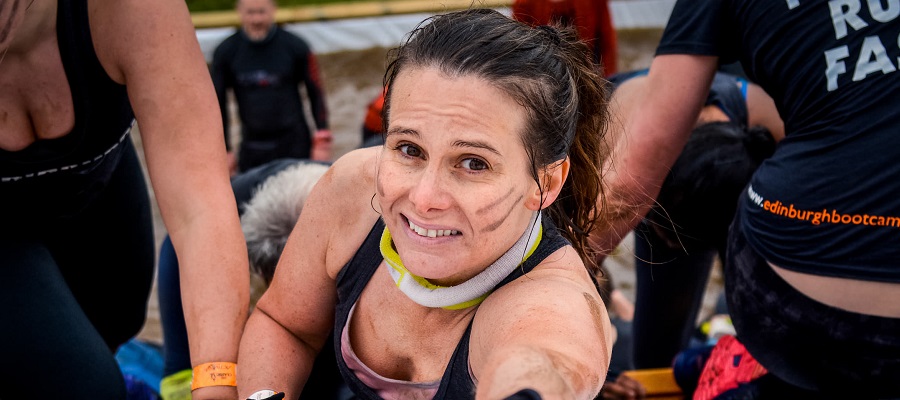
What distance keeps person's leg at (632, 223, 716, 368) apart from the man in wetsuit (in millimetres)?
2687

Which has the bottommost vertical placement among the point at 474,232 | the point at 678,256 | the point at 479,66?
the point at 678,256

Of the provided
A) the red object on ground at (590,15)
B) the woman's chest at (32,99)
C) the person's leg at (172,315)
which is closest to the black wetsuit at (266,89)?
the red object on ground at (590,15)

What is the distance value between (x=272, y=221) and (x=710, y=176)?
1.04 m

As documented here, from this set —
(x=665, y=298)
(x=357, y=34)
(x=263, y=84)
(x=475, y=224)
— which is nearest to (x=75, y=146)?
(x=475, y=224)

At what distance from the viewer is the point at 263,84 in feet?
15.7

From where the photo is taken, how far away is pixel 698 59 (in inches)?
69.6

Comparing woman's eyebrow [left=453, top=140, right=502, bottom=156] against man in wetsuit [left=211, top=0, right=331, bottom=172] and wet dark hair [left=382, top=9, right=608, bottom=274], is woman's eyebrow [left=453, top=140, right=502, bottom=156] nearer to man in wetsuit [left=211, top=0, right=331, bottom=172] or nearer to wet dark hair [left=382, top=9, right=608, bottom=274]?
wet dark hair [left=382, top=9, right=608, bottom=274]

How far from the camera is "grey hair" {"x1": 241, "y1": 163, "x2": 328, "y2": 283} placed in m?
1.99

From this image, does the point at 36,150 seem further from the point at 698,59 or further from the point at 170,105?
the point at 698,59

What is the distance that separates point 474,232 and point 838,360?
Result: 87cm

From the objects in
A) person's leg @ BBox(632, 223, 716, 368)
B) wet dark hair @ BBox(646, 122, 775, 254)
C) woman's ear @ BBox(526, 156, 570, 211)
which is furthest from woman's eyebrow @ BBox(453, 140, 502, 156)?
person's leg @ BBox(632, 223, 716, 368)

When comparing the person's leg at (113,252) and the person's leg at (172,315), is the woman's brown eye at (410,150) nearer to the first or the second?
the person's leg at (113,252)

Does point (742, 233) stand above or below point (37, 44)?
below

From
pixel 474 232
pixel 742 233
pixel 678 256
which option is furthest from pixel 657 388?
pixel 474 232
